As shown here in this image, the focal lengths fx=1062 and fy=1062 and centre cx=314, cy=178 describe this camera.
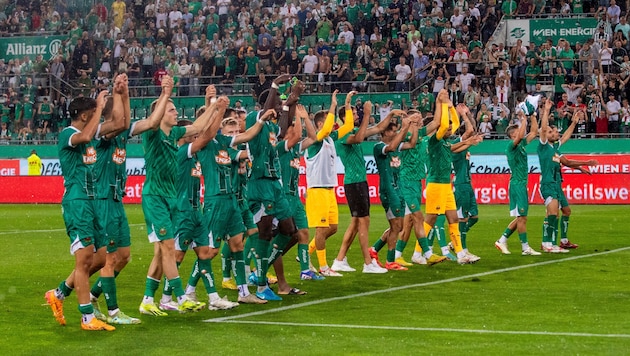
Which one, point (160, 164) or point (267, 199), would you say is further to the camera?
point (267, 199)

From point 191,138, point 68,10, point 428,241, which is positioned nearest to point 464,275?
point 428,241

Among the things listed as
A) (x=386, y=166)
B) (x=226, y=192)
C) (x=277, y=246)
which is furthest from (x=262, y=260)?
(x=386, y=166)

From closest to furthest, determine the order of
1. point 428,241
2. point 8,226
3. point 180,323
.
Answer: point 180,323 → point 428,241 → point 8,226

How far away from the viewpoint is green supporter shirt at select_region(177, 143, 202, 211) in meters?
12.3

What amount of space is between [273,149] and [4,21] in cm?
3682

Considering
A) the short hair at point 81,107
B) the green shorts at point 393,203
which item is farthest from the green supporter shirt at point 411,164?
the short hair at point 81,107

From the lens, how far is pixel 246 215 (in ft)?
46.3

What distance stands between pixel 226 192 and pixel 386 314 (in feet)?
8.12

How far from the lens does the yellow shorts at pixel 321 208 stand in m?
16.3

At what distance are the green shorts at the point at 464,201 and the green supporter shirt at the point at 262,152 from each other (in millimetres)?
6331

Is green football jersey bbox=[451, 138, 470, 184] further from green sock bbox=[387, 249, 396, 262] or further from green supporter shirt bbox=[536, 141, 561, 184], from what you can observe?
green sock bbox=[387, 249, 396, 262]

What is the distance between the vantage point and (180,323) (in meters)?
11.5

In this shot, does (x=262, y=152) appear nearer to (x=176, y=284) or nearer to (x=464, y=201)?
(x=176, y=284)

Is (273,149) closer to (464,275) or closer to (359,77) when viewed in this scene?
(464,275)
